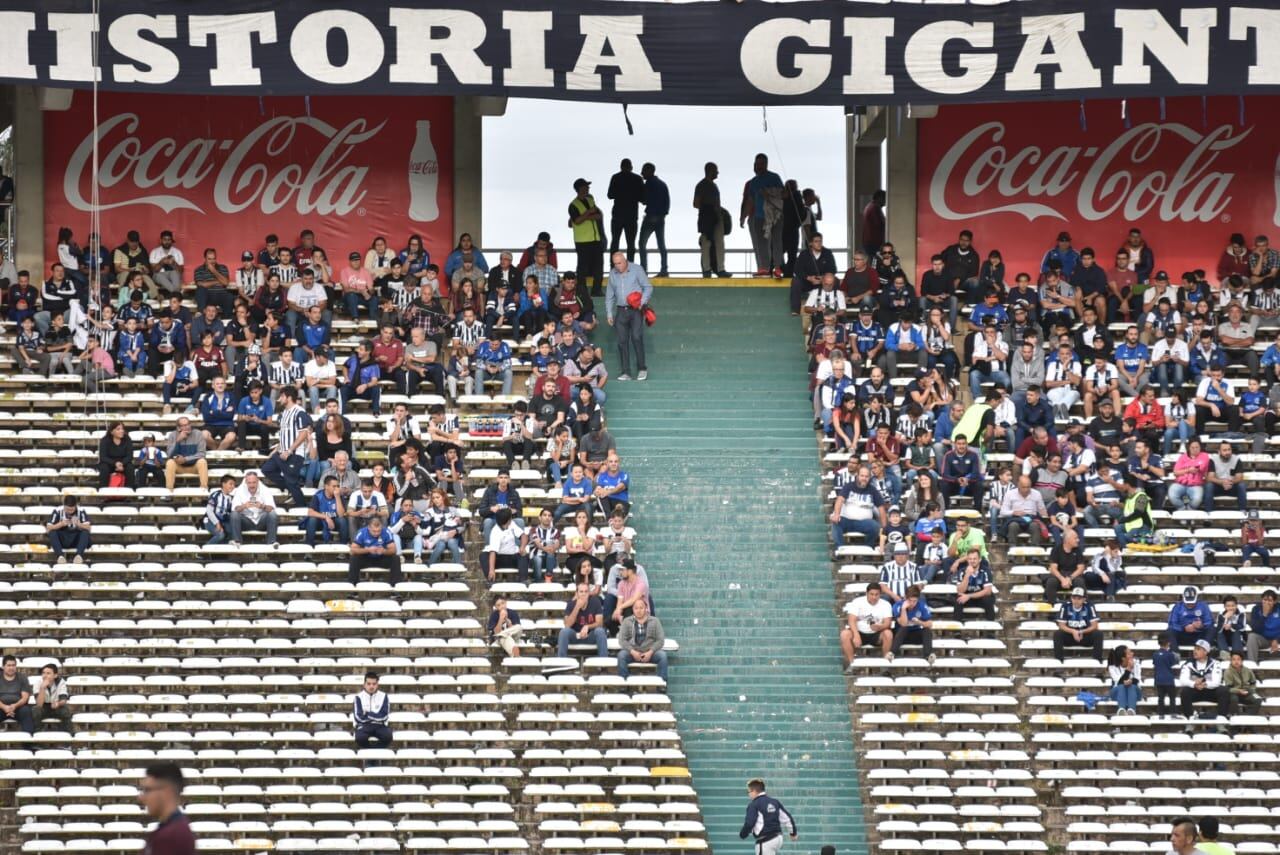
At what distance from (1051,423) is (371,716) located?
948cm

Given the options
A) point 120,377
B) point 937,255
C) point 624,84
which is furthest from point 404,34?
point 937,255

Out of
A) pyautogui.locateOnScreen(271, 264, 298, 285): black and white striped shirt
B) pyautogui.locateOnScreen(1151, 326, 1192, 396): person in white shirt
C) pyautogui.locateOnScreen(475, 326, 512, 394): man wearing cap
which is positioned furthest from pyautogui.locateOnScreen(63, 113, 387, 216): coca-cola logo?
pyautogui.locateOnScreen(1151, 326, 1192, 396): person in white shirt

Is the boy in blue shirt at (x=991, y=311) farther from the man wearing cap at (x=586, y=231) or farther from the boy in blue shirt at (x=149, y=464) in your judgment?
the boy in blue shirt at (x=149, y=464)


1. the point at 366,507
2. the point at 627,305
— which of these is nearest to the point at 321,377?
the point at 366,507

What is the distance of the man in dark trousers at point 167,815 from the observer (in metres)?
11.6

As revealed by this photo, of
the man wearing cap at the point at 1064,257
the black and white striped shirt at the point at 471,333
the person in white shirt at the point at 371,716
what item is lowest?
the person in white shirt at the point at 371,716

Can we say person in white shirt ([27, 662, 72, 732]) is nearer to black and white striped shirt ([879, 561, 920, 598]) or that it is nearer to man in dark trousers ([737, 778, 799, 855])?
man in dark trousers ([737, 778, 799, 855])

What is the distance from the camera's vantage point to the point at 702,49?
1246 inches

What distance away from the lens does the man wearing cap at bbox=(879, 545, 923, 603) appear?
26.9 m

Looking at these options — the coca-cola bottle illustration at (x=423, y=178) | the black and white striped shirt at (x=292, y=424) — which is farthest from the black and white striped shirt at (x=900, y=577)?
the coca-cola bottle illustration at (x=423, y=178)

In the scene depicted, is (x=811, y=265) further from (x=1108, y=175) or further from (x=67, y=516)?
(x=67, y=516)

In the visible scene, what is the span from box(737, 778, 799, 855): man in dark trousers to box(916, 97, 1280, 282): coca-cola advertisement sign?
13222mm

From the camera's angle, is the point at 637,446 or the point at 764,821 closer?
the point at 764,821

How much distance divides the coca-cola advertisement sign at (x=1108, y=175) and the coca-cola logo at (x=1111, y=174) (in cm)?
1
